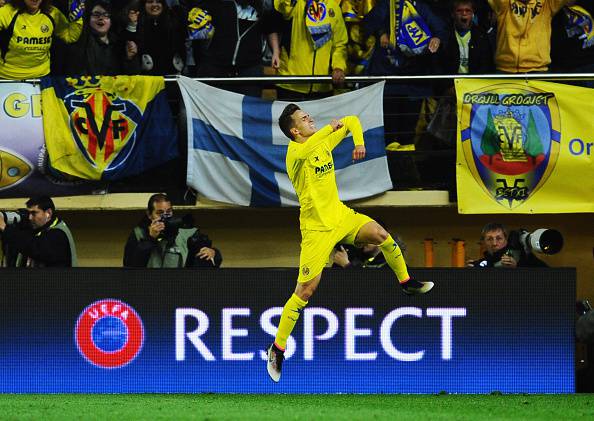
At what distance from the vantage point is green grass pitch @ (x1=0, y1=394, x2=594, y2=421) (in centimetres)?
905

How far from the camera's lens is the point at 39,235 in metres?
11.7

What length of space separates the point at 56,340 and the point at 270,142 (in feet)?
10.1

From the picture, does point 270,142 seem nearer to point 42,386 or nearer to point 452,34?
point 452,34

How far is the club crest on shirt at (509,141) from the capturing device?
13031 millimetres

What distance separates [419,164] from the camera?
528 inches

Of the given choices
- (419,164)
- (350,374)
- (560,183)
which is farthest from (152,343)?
(560,183)

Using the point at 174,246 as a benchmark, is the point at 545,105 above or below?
above

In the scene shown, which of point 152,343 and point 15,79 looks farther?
point 15,79

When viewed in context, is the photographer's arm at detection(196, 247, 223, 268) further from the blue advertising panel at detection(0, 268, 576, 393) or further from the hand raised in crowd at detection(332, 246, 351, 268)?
the hand raised in crowd at detection(332, 246, 351, 268)

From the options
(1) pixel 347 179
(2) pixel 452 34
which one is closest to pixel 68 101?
(1) pixel 347 179

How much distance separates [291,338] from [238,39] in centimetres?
367

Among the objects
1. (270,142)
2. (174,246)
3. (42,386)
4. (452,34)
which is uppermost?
(452,34)

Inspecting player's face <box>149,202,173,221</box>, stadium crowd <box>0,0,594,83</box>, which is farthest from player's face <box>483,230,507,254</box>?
player's face <box>149,202,173,221</box>

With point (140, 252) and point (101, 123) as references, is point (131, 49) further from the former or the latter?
point (140, 252)
